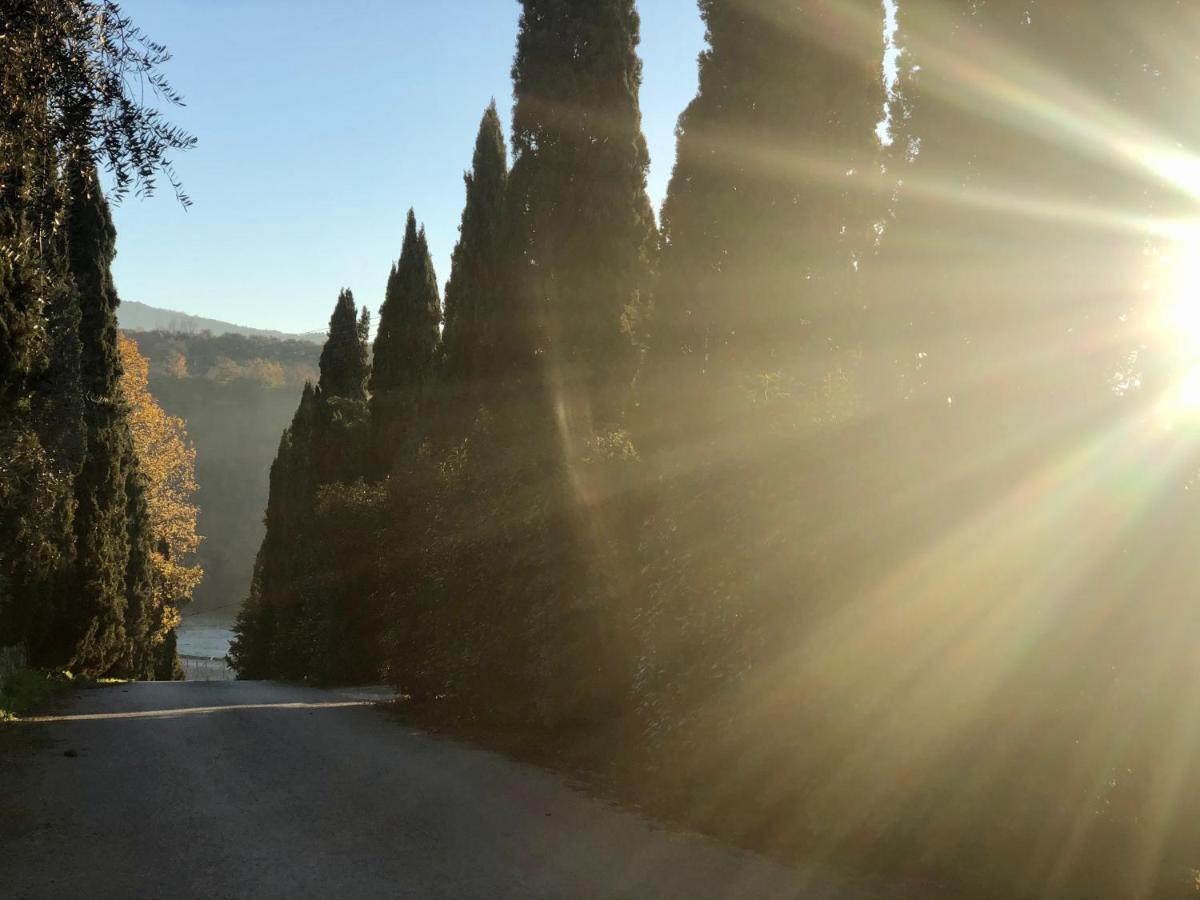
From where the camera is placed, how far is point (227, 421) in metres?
122

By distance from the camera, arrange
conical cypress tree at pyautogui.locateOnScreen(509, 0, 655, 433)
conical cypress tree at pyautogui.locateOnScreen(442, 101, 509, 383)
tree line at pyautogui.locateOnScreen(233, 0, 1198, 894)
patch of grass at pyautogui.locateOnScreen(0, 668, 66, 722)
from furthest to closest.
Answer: conical cypress tree at pyautogui.locateOnScreen(442, 101, 509, 383), conical cypress tree at pyautogui.locateOnScreen(509, 0, 655, 433), patch of grass at pyautogui.locateOnScreen(0, 668, 66, 722), tree line at pyautogui.locateOnScreen(233, 0, 1198, 894)

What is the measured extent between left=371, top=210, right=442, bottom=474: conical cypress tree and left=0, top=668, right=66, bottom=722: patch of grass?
12377mm

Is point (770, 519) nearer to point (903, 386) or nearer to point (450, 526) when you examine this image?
point (903, 386)

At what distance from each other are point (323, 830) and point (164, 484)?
34.3 meters

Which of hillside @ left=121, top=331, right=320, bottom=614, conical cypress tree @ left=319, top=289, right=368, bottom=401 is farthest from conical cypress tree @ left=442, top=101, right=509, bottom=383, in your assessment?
hillside @ left=121, top=331, right=320, bottom=614

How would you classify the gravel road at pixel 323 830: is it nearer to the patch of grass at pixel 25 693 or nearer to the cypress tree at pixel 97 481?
the patch of grass at pixel 25 693

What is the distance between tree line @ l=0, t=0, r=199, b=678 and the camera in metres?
6.47

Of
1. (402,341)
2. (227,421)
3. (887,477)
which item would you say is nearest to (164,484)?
(402,341)

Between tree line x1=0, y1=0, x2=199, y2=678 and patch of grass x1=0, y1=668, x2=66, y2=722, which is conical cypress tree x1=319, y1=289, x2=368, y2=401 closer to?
tree line x1=0, y1=0, x2=199, y2=678

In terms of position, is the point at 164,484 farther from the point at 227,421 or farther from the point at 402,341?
the point at 227,421

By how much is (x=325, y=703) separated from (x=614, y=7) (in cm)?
1464

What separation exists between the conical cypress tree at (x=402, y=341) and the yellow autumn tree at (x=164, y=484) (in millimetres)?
10789

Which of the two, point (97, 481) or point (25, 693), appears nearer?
point (25, 693)

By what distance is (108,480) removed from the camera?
930 inches
